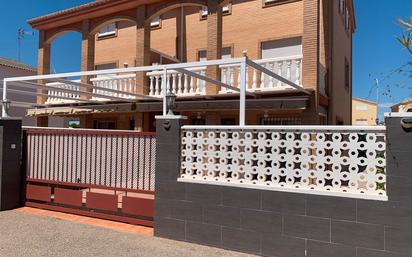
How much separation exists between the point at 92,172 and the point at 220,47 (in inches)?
269

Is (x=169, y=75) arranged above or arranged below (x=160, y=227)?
above

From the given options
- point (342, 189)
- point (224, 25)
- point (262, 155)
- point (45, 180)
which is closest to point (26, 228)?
point (45, 180)

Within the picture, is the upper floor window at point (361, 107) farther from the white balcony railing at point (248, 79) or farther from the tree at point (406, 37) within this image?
the tree at point (406, 37)

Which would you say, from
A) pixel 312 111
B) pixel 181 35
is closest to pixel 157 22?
pixel 181 35

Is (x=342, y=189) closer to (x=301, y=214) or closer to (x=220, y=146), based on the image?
(x=301, y=214)

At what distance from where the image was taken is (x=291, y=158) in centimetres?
564

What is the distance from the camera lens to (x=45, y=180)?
29.1ft

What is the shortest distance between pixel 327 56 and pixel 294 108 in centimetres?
397

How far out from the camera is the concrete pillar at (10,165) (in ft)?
28.3

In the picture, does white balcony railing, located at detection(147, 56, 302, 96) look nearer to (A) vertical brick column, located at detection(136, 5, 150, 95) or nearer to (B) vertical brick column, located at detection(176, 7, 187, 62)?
(A) vertical brick column, located at detection(136, 5, 150, 95)

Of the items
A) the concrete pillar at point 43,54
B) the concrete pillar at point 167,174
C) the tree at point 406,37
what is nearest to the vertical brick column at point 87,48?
the concrete pillar at point 43,54

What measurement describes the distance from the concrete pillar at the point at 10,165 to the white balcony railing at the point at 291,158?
522cm

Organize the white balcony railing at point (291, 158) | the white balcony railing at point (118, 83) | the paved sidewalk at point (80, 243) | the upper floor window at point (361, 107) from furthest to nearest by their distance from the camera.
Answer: the upper floor window at point (361, 107)
the white balcony railing at point (118, 83)
the paved sidewalk at point (80, 243)
the white balcony railing at point (291, 158)

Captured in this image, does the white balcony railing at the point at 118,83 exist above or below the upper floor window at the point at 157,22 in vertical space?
below
